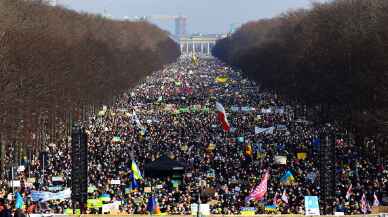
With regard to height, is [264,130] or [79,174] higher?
[264,130]

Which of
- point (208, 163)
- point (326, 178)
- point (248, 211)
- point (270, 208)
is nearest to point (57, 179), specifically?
point (208, 163)

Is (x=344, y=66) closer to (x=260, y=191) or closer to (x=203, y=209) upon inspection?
(x=260, y=191)

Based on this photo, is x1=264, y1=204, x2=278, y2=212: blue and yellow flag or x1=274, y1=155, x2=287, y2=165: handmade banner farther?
x1=274, y1=155, x2=287, y2=165: handmade banner

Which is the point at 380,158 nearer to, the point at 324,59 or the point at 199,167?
the point at 199,167

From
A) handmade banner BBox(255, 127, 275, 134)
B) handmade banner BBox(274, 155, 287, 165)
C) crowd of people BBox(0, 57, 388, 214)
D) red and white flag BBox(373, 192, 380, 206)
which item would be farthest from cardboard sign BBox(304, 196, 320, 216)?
handmade banner BBox(255, 127, 275, 134)

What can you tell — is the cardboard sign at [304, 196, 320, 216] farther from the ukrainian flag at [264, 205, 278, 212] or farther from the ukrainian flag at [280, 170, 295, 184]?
the ukrainian flag at [280, 170, 295, 184]

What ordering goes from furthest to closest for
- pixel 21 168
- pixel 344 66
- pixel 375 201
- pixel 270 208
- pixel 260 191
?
pixel 344 66
pixel 21 168
pixel 375 201
pixel 270 208
pixel 260 191

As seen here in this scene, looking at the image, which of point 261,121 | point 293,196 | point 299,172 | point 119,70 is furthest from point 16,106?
point 119,70
